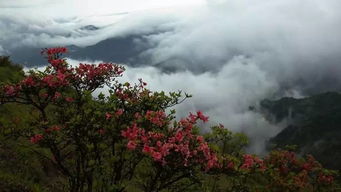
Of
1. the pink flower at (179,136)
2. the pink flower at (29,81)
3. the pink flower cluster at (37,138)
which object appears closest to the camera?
the pink flower at (179,136)

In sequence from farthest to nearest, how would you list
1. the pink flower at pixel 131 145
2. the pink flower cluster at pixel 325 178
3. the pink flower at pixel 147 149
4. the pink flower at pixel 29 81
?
the pink flower cluster at pixel 325 178, the pink flower at pixel 29 81, the pink flower at pixel 131 145, the pink flower at pixel 147 149

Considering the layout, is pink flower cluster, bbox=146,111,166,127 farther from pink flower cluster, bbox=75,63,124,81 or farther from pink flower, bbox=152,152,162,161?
pink flower cluster, bbox=75,63,124,81

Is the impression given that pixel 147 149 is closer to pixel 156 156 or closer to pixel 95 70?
pixel 156 156

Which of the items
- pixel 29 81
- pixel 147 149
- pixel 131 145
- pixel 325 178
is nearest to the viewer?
pixel 147 149

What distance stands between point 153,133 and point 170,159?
0.68 m

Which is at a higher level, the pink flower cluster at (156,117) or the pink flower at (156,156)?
the pink flower cluster at (156,117)

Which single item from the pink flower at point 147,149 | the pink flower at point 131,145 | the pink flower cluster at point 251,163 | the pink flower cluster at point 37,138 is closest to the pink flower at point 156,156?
the pink flower at point 147,149

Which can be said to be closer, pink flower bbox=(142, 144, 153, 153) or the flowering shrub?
pink flower bbox=(142, 144, 153, 153)

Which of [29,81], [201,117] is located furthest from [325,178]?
[29,81]

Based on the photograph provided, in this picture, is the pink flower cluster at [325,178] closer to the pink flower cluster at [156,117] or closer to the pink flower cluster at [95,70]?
the pink flower cluster at [95,70]

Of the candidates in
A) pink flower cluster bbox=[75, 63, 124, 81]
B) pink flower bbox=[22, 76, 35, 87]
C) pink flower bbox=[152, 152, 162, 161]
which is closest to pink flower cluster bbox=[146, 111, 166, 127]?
pink flower bbox=[152, 152, 162, 161]

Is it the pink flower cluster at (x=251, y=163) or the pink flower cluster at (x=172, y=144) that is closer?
the pink flower cluster at (x=172, y=144)

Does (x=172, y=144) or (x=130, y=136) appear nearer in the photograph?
(x=172, y=144)

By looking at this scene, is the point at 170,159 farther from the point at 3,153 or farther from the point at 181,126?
the point at 3,153
